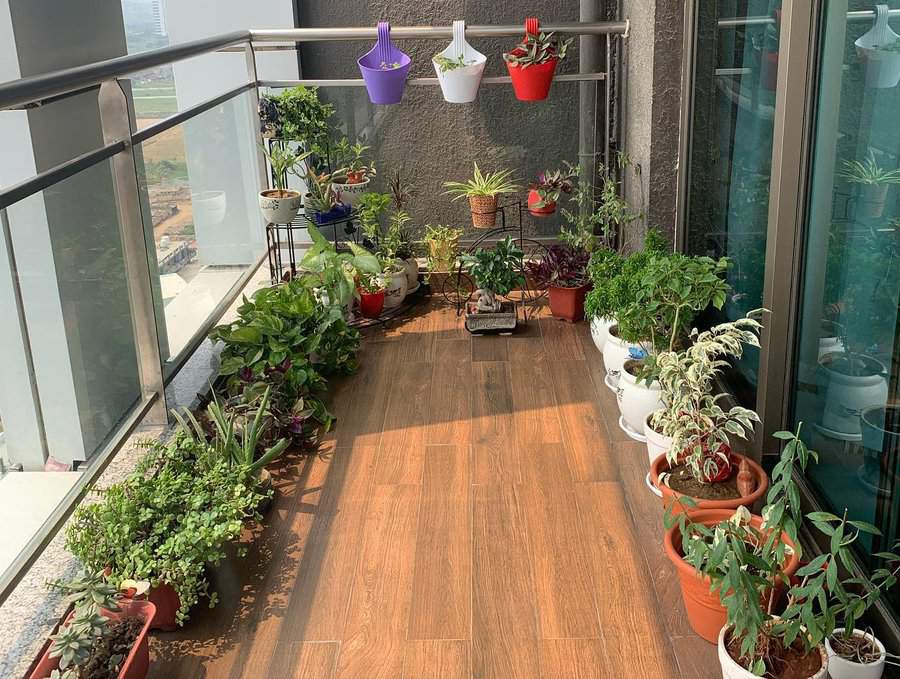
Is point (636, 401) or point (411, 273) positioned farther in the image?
point (411, 273)

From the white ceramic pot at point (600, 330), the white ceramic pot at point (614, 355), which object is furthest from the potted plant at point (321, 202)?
the white ceramic pot at point (614, 355)

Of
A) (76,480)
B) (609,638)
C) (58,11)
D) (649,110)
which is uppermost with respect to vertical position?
(58,11)

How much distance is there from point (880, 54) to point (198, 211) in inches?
102

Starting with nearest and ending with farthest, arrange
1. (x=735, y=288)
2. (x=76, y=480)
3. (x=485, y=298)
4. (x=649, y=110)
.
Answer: (x=76, y=480), (x=735, y=288), (x=649, y=110), (x=485, y=298)

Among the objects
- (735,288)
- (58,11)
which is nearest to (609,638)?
(735,288)

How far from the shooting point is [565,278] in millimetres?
4422

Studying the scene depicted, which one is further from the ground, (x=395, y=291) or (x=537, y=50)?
(x=537, y=50)

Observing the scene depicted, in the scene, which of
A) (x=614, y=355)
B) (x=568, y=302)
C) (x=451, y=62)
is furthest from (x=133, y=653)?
(x=451, y=62)

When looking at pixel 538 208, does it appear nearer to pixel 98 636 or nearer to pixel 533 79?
pixel 533 79

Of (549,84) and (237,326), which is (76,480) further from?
(549,84)

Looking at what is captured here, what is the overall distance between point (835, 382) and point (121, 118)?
221 cm

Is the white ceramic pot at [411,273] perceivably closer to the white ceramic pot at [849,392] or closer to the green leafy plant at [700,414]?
the green leafy plant at [700,414]

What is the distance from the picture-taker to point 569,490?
308 cm

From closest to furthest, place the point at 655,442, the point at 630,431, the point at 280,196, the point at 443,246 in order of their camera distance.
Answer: the point at 655,442 < the point at 630,431 < the point at 280,196 < the point at 443,246
